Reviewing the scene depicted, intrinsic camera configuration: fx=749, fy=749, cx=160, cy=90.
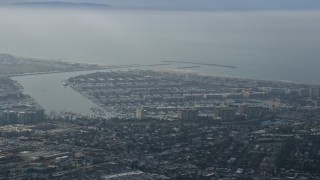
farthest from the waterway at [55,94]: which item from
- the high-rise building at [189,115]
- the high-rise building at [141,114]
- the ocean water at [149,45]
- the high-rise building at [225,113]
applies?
the high-rise building at [225,113]

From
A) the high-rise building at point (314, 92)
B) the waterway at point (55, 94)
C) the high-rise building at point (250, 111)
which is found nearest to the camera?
the high-rise building at point (250, 111)

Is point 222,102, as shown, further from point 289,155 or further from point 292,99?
point 289,155

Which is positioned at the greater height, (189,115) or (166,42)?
(166,42)

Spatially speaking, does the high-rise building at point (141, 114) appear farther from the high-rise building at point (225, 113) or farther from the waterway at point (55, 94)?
the high-rise building at point (225, 113)

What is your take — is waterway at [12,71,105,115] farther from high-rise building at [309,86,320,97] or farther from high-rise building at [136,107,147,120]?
high-rise building at [309,86,320,97]

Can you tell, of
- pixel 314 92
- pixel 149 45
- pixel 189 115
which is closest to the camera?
pixel 189 115

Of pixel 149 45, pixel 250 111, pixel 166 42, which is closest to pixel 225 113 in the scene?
pixel 250 111

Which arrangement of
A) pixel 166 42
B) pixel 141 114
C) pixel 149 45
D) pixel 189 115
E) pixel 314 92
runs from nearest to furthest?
pixel 189 115 < pixel 141 114 < pixel 314 92 < pixel 149 45 < pixel 166 42

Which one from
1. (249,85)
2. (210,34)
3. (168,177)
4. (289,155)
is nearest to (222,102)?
(249,85)

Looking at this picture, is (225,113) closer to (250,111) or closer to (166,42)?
(250,111)

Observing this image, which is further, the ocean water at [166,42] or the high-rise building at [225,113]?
the ocean water at [166,42]

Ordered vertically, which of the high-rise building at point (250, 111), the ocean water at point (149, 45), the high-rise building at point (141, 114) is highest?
the ocean water at point (149, 45)
